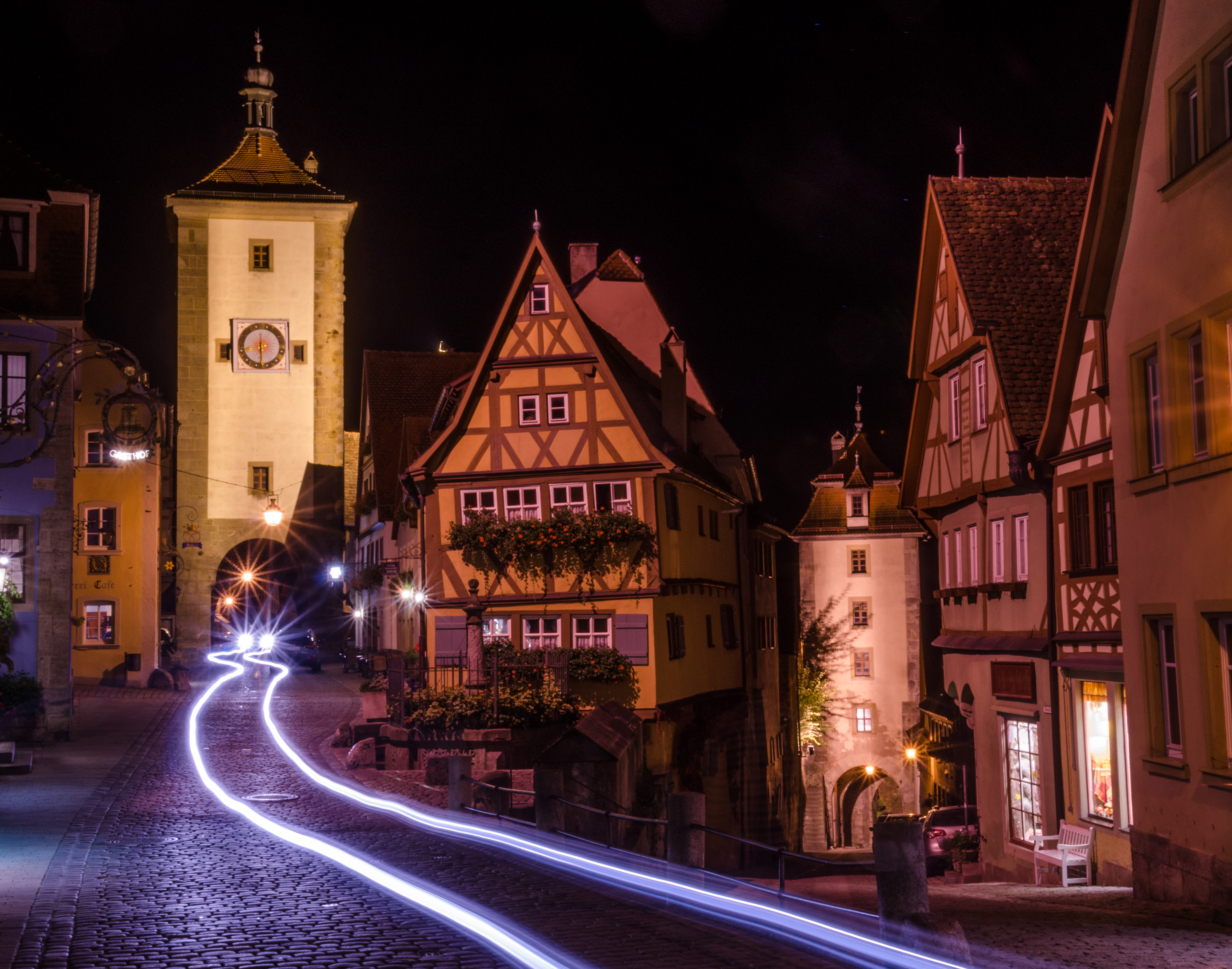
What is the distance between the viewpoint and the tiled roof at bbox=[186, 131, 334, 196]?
58.6 meters

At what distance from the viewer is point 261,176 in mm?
59938

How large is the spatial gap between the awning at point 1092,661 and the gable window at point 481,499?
14546mm

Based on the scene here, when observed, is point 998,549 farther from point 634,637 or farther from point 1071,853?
point 634,637

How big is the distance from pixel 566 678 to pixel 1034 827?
32.1ft

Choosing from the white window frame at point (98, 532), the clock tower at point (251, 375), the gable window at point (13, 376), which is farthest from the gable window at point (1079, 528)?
the clock tower at point (251, 375)

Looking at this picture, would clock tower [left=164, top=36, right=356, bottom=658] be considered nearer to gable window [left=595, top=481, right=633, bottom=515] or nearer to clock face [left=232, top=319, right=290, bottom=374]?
clock face [left=232, top=319, right=290, bottom=374]

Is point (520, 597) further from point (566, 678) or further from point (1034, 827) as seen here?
point (1034, 827)

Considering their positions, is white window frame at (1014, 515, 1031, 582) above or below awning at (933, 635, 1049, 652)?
above

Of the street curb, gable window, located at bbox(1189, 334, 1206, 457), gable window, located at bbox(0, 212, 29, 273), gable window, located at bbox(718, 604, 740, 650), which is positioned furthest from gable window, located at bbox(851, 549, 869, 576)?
gable window, located at bbox(1189, 334, 1206, 457)

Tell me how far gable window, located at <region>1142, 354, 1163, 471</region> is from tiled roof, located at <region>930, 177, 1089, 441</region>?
583 cm

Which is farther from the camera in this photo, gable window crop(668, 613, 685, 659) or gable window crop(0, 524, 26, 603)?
gable window crop(668, 613, 685, 659)

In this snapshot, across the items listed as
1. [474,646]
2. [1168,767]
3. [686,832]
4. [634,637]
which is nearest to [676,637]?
[634,637]

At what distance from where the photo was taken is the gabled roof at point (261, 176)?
191 feet

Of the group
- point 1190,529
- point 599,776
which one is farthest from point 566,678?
point 1190,529
